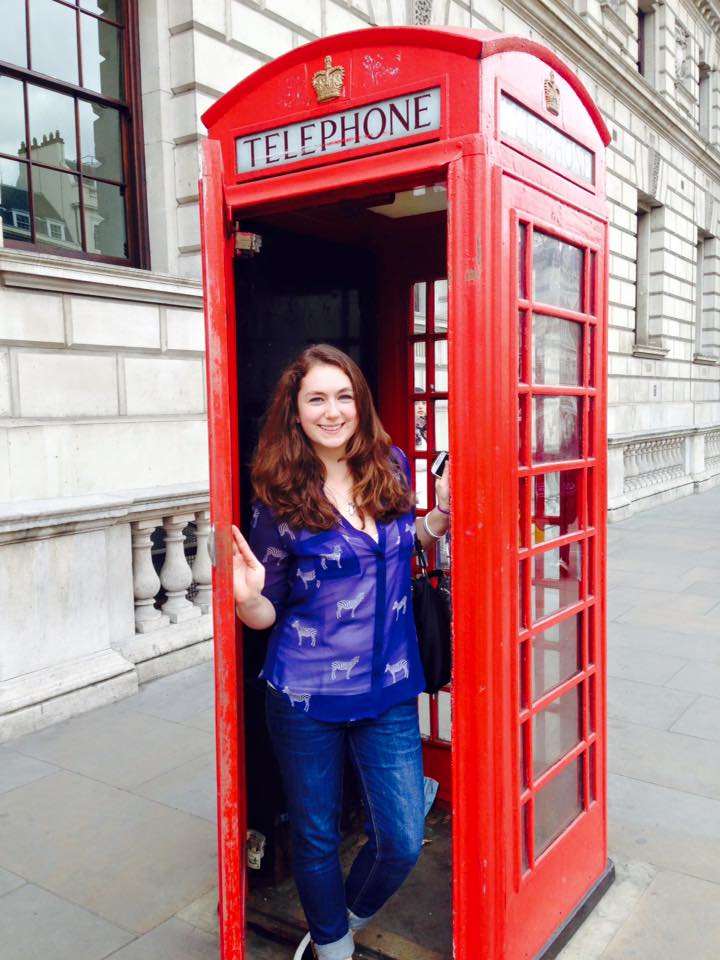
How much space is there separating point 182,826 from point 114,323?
3.48 m

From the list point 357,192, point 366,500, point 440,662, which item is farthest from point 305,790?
point 357,192

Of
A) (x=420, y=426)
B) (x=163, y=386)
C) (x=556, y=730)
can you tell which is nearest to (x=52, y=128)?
(x=163, y=386)

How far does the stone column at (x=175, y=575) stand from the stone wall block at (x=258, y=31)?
402 centimetres

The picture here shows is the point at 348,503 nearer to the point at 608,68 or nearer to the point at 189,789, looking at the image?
the point at 189,789

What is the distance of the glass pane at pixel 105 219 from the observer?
602 centimetres

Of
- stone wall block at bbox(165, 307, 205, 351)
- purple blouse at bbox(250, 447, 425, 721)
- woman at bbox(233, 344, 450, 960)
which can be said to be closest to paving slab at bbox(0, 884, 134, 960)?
woman at bbox(233, 344, 450, 960)

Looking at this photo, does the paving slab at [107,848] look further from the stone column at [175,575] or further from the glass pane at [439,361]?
the glass pane at [439,361]

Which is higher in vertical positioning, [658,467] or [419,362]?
[419,362]

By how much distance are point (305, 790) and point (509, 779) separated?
1.80ft

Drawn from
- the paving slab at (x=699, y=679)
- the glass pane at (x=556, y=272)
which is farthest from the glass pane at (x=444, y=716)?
the glass pane at (x=556, y=272)

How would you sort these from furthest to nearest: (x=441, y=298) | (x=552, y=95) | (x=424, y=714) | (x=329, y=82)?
(x=441, y=298) < (x=424, y=714) < (x=552, y=95) < (x=329, y=82)

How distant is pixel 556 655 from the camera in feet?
8.19

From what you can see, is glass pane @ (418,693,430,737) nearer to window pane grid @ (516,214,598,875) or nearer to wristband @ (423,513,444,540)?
window pane grid @ (516,214,598,875)

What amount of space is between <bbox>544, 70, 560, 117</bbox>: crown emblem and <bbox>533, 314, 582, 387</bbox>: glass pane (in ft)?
1.85
